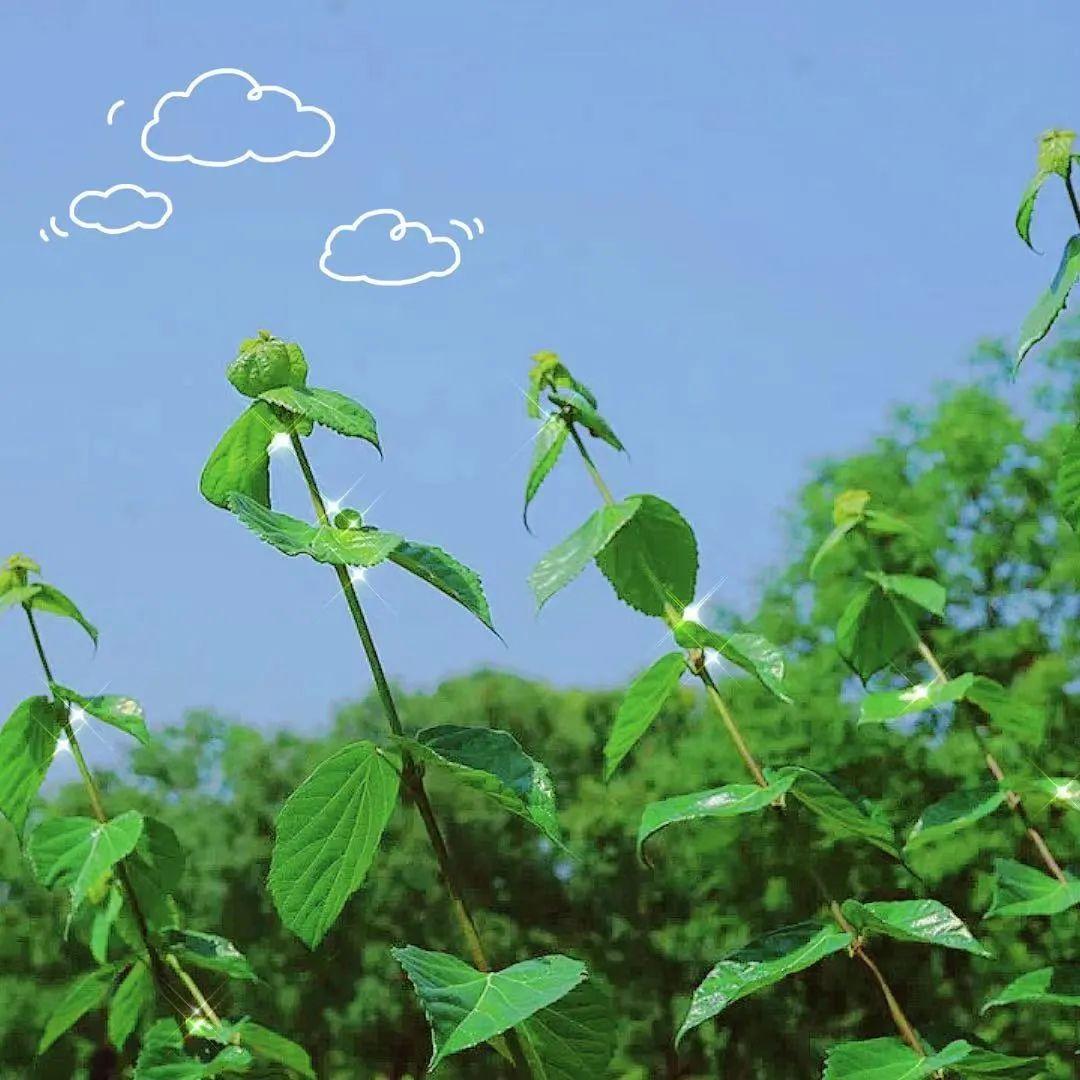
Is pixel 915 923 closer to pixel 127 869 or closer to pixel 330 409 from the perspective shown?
pixel 330 409

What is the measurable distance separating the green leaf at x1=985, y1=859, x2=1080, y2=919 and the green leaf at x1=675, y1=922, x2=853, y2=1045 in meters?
0.40

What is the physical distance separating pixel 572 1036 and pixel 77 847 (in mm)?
798

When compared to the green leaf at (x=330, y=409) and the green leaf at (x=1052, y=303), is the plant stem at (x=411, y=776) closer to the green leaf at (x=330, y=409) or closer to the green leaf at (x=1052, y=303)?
the green leaf at (x=330, y=409)

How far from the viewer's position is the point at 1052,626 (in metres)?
10.6

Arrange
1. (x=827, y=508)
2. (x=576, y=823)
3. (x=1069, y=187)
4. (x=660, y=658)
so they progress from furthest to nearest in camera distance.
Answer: (x=576, y=823) → (x=827, y=508) → (x=1069, y=187) → (x=660, y=658)

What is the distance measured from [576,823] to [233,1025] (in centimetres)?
1198

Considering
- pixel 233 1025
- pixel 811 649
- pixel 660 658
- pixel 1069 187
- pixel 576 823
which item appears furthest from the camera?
pixel 576 823

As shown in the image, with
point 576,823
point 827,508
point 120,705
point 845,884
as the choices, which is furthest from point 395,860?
point 120,705

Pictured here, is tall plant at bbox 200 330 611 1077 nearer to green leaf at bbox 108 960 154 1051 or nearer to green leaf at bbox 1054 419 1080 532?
green leaf at bbox 1054 419 1080 532

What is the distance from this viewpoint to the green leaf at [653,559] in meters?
1.21

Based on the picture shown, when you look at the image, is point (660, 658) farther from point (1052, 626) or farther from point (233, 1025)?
point (1052, 626)

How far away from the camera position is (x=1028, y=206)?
4.41ft

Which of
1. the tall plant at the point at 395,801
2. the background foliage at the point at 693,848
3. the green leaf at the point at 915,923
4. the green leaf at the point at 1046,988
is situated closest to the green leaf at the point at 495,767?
the tall plant at the point at 395,801

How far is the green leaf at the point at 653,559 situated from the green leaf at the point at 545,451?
0.22 feet
